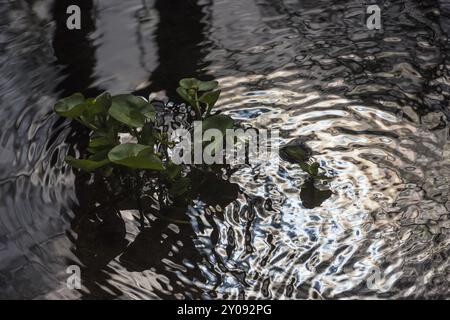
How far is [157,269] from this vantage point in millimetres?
1825

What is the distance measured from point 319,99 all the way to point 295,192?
0.51 meters

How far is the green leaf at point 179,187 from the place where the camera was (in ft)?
6.63

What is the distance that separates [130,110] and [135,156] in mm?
222

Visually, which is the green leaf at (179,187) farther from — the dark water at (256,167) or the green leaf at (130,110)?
the green leaf at (130,110)

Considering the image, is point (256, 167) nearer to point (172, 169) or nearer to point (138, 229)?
point (172, 169)

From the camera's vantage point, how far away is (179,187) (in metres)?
2.02

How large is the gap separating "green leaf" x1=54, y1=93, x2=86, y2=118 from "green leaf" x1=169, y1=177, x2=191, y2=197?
1.10 feet

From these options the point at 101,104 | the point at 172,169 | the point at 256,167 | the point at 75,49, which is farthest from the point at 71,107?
the point at 75,49

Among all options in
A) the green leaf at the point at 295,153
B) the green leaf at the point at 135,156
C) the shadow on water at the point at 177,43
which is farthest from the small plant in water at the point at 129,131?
the shadow on water at the point at 177,43

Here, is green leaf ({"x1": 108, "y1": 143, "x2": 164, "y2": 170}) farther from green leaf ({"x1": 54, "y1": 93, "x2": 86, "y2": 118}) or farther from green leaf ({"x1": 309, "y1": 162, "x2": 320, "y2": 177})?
green leaf ({"x1": 309, "y1": 162, "x2": 320, "y2": 177})

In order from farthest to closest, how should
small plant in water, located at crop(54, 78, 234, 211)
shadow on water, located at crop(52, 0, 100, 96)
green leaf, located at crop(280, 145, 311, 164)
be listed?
shadow on water, located at crop(52, 0, 100, 96) → green leaf, located at crop(280, 145, 311, 164) → small plant in water, located at crop(54, 78, 234, 211)

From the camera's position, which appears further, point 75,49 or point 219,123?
point 75,49

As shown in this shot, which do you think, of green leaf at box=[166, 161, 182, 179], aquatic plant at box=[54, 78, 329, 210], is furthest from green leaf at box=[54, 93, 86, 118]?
green leaf at box=[166, 161, 182, 179]

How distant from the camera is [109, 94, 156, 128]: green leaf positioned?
2.00 m
